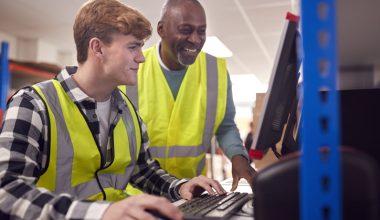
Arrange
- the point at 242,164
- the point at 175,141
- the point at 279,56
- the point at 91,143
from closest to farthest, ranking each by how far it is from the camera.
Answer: the point at 279,56 < the point at 91,143 < the point at 242,164 < the point at 175,141

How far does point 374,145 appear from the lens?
2.47 ft

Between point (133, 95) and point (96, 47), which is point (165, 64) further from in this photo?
point (96, 47)

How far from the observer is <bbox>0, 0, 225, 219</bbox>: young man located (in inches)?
23.5

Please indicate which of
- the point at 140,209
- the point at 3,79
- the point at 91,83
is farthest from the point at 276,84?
A: the point at 3,79

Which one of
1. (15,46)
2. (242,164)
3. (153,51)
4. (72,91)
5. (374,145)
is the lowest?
(242,164)

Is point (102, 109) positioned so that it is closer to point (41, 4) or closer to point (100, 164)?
point (100, 164)

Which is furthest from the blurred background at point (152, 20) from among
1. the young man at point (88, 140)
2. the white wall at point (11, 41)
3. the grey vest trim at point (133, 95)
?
the young man at point (88, 140)

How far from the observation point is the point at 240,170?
1.14 metres

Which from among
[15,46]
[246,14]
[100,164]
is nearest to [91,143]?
[100,164]

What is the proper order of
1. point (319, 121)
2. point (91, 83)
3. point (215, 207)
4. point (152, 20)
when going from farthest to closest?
point (152, 20) < point (91, 83) < point (215, 207) < point (319, 121)

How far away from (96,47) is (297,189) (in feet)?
2.34

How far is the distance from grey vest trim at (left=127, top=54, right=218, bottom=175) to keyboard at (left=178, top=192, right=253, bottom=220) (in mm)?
556

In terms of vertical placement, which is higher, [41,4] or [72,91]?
[41,4]

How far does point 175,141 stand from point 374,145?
2.44 feet
